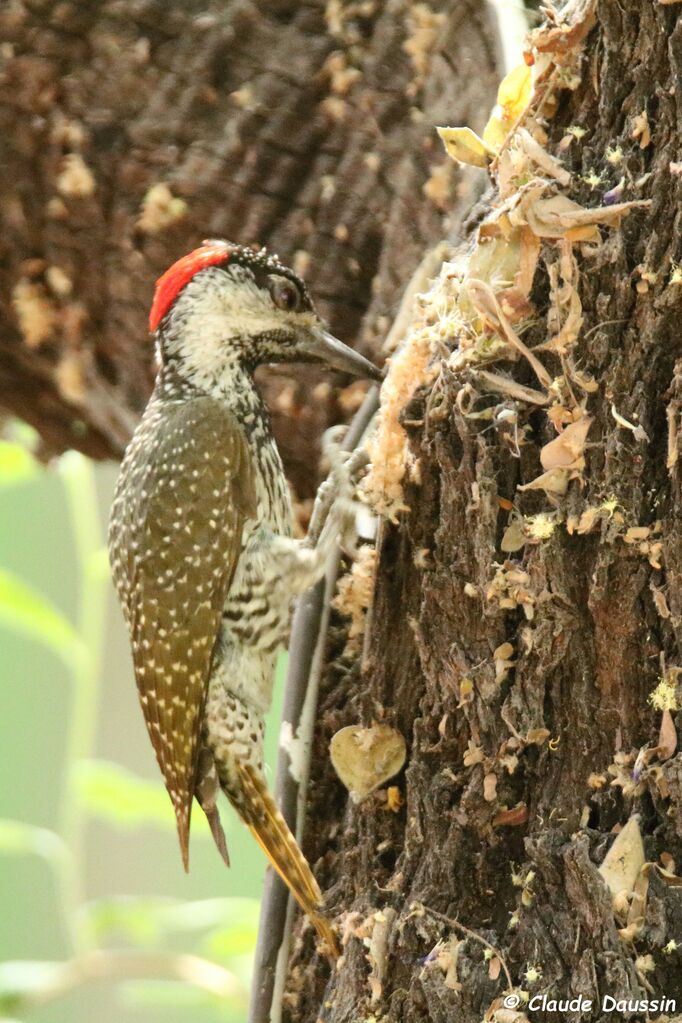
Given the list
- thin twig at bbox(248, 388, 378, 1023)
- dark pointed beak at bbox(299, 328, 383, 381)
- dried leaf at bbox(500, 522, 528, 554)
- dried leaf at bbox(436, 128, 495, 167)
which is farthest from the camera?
dark pointed beak at bbox(299, 328, 383, 381)

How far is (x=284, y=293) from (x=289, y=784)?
2.62 ft

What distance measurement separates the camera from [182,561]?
1979 millimetres

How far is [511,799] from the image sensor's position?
1.42 m

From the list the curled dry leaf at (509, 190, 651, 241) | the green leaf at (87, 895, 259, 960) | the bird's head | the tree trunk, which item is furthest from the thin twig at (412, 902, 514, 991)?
the green leaf at (87, 895, 259, 960)

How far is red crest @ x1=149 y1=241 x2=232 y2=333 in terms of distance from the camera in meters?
2.02

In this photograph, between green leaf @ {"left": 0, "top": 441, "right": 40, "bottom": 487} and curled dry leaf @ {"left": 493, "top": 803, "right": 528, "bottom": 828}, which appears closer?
curled dry leaf @ {"left": 493, "top": 803, "right": 528, "bottom": 828}

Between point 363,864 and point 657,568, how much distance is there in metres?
0.56

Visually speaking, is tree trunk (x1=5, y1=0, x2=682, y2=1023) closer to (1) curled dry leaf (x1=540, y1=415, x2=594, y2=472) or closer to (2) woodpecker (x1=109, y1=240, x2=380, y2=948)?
(1) curled dry leaf (x1=540, y1=415, x2=594, y2=472)

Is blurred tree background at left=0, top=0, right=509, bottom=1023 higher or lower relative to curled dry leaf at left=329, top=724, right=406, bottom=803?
higher

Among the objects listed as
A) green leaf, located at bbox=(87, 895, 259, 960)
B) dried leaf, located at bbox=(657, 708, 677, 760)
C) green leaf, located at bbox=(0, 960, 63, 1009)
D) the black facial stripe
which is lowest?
green leaf, located at bbox=(0, 960, 63, 1009)

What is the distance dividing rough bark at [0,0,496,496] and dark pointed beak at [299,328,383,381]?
0.37 feet

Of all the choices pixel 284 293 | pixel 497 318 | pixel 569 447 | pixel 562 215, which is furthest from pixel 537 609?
pixel 284 293

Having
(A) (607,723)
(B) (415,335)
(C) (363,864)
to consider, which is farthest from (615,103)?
(C) (363,864)

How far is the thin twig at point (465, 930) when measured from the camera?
1338 millimetres
